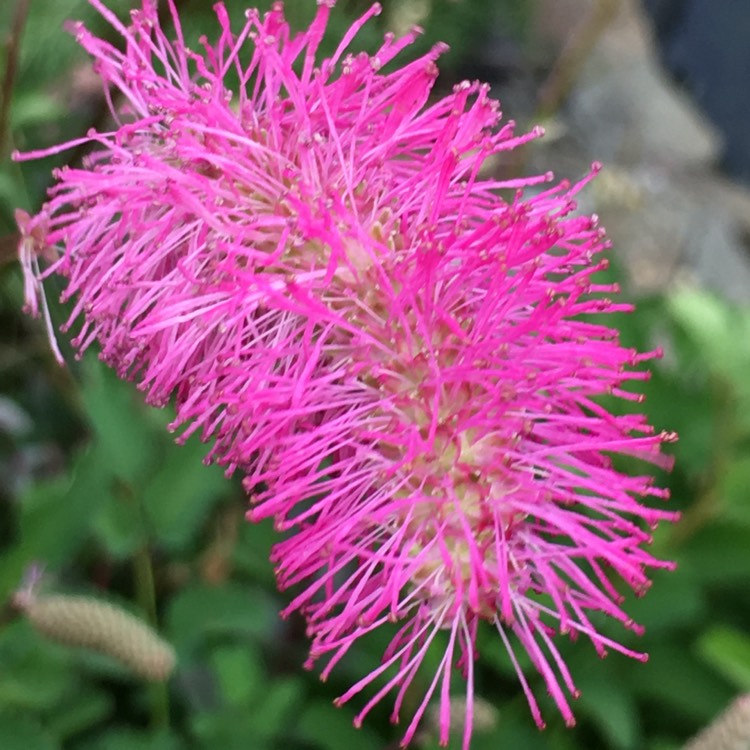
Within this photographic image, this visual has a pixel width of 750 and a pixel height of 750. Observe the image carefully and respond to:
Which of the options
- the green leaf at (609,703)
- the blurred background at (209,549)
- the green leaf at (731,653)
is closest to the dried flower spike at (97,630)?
the blurred background at (209,549)

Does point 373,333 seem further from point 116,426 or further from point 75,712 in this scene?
point 75,712

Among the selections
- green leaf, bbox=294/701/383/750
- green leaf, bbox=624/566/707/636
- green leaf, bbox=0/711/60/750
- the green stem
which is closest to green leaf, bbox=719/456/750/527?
green leaf, bbox=624/566/707/636

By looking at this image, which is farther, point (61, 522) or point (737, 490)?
point (737, 490)

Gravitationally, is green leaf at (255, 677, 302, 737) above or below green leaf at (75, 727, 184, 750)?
above

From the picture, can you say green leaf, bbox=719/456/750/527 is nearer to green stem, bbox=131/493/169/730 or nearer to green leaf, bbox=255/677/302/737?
green leaf, bbox=255/677/302/737

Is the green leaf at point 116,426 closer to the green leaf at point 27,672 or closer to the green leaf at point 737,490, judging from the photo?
the green leaf at point 27,672

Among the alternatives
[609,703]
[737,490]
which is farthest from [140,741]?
[737,490]
